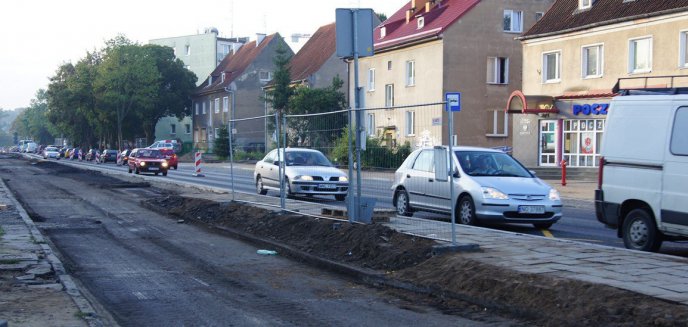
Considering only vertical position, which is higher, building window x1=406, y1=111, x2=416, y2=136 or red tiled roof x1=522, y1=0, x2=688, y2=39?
red tiled roof x1=522, y1=0, x2=688, y2=39

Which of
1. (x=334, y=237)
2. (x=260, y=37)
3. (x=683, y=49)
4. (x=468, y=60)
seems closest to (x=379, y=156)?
(x=334, y=237)

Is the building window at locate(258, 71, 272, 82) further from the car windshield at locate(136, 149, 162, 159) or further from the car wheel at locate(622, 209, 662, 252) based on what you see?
the car wheel at locate(622, 209, 662, 252)

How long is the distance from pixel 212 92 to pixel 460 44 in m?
44.5

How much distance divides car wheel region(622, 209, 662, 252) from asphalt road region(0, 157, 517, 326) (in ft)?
13.8

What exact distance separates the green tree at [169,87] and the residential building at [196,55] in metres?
10.8

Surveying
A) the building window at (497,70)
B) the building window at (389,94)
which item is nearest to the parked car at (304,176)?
the building window at (497,70)

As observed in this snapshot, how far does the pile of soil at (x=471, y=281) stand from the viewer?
22.1 feet

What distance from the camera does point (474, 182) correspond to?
14.3 m

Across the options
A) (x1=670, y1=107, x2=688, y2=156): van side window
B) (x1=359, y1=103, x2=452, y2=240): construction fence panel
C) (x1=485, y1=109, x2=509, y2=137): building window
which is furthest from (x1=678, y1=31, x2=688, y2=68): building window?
(x1=670, y1=107, x2=688, y2=156): van side window

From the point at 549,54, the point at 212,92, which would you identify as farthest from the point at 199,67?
the point at 549,54

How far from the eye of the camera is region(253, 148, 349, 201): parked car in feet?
59.0

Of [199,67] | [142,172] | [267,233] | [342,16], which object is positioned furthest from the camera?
[199,67]

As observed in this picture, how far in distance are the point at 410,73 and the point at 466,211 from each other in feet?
119

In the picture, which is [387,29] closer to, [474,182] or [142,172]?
[142,172]
